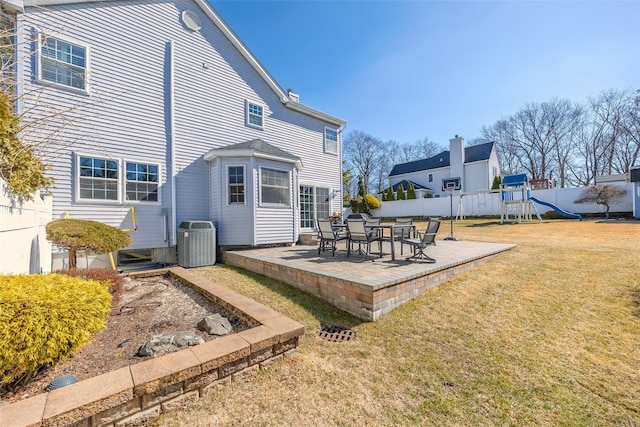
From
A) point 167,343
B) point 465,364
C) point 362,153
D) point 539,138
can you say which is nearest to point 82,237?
point 167,343

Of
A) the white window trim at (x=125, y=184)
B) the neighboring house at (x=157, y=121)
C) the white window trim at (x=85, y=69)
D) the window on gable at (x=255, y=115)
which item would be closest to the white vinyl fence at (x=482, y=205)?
the window on gable at (x=255, y=115)

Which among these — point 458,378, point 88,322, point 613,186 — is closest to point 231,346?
point 88,322

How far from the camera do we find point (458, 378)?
2768 mm

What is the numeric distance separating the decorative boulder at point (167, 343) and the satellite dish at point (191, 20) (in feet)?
34.6

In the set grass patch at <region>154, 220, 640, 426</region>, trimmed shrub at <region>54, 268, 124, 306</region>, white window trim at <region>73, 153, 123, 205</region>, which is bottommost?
grass patch at <region>154, 220, 640, 426</region>

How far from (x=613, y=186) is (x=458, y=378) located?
22371 millimetres

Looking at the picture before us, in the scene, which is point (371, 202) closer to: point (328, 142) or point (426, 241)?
point (328, 142)

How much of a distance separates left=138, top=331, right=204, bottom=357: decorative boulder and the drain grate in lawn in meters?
1.58

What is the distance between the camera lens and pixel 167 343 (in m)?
2.84

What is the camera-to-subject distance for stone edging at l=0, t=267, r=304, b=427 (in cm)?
176

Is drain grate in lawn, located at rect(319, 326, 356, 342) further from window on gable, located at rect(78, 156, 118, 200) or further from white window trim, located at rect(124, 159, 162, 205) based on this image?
window on gable, located at rect(78, 156, 118, 200)

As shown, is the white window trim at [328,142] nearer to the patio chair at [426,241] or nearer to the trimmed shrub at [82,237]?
the patio chair at [426,241]

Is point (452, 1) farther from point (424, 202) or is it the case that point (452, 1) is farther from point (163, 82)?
point (424, 202)

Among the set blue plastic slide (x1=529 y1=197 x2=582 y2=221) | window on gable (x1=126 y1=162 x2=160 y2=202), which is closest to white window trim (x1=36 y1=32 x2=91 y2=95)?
window on gable (x1=126 y1=162 x2=160 y2=202)
